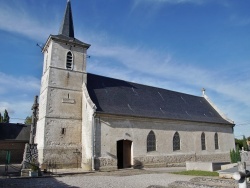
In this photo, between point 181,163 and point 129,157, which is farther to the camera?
point 181,163

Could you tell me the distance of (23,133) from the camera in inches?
1071

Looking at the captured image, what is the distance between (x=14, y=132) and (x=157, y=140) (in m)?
17.0

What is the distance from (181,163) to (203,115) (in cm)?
682

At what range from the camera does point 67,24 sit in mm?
21125

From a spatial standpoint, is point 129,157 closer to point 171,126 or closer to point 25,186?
point 171,126

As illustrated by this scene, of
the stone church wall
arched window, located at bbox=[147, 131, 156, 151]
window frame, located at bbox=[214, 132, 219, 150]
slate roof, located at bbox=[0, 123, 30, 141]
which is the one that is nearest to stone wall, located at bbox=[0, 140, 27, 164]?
slate roof, located at bbox=[0, 123, 30, 141]

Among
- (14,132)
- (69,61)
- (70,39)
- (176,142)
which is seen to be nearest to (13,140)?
(14,132)

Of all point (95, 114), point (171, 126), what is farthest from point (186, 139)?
point (95, 114)

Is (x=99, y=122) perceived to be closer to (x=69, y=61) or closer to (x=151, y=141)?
(x=151, y=141)

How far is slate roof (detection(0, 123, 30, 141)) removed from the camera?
26.1 meters

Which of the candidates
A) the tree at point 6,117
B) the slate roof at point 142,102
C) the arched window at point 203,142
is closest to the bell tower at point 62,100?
the slate roof at point 142,102

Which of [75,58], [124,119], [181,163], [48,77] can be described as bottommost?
[181,163]

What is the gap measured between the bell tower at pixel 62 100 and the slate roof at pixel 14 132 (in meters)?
8.71

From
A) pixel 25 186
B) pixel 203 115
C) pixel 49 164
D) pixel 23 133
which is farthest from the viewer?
pixel 23 133
